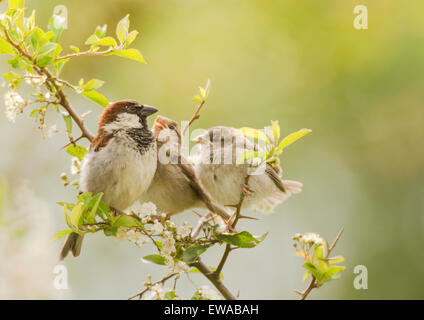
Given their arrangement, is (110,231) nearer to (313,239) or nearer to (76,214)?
(76,214)

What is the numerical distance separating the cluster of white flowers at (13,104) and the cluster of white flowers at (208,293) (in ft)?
3.00

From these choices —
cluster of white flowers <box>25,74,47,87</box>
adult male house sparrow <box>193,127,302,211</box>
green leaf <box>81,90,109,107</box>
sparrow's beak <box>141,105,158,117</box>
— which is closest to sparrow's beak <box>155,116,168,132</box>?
adult male house sparrow <box>193,127,302,211</box>

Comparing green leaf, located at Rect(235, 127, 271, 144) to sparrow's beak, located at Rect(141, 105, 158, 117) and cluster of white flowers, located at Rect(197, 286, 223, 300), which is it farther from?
sparrow's beak, located at Rect(141, 105, 158, 117)

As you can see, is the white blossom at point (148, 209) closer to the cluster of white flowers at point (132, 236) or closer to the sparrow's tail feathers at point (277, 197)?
the cluster of white flowers at point (132, 236)

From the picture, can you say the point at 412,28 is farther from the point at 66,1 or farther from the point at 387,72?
the point at 66,1

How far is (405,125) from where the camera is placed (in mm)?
5926

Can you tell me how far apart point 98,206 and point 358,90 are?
4.37m

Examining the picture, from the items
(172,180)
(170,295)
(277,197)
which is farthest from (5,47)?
(277,197)

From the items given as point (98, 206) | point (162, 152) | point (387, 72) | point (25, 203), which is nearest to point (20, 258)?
point (25, 203)

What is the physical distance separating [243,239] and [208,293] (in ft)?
0.78

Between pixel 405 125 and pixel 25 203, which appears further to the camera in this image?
pixel 405 125

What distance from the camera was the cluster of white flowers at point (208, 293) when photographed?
1.81m

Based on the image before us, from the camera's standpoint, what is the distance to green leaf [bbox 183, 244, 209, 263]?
1.75m

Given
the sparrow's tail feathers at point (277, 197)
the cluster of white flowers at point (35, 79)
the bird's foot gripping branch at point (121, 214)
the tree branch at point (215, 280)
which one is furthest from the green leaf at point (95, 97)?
the sparrow's tail feathers at point (277, 197)
